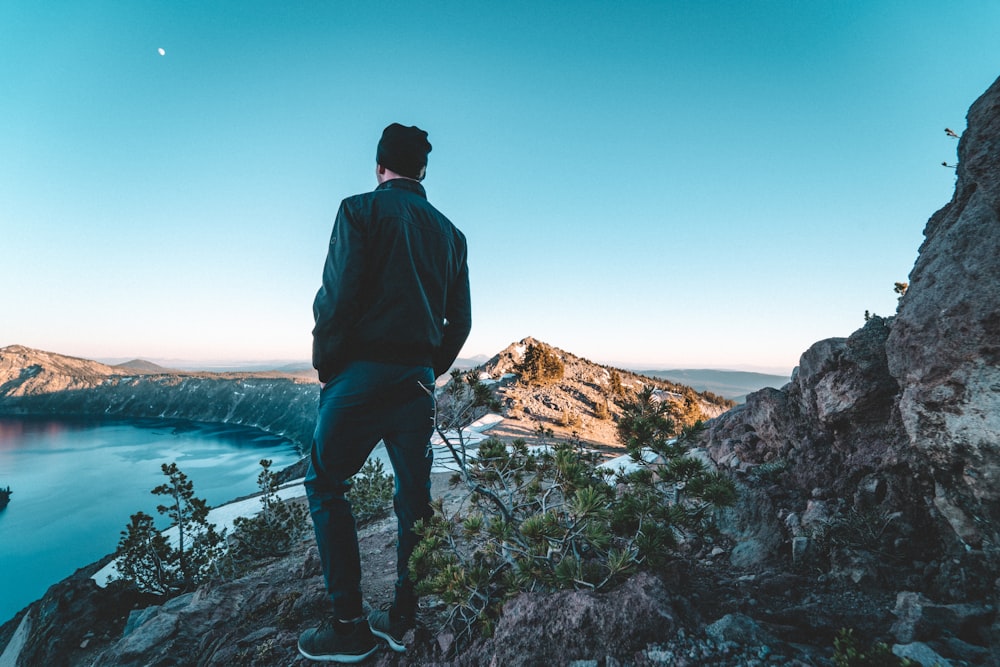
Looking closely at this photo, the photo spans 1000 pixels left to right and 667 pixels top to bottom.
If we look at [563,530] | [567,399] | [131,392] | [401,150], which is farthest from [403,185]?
[131,392]

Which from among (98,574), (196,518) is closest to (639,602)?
(196,518)

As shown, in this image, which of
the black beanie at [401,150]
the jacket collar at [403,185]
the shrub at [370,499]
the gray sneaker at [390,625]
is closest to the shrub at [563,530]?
the gray sneaker at [390,625]

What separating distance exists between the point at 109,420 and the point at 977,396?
8213cm

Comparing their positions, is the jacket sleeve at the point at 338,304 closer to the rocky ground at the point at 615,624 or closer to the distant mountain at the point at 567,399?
the rocky ground at the point at 615,624

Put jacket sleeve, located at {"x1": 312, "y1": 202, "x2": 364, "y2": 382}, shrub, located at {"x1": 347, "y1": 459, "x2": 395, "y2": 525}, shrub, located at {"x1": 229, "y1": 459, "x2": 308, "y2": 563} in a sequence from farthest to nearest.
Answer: shrub, located at {"x1": 347, "y1": 459, "x2": 395, "y2": 525}, shrub, located at {"x1": 229, "y1": 459, "x2": 308, "y2": 563}, jacket sleeve, located at {"x1": 312, "y1": 202, "x2": 364, "y2": 382}

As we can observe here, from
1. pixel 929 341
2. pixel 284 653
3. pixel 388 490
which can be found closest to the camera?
pixel 929 341

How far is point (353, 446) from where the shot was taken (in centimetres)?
175

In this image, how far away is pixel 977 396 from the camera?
1501 mm

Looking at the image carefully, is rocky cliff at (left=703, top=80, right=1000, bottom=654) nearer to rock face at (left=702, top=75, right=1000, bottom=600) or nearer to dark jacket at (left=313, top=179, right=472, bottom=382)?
rock face at (left=702, top=75, right=1000, bottom=600)

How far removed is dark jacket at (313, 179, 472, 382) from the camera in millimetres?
1716

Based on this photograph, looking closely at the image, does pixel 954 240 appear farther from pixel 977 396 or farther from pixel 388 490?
pixel 388 490

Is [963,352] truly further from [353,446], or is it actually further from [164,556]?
[164,556]

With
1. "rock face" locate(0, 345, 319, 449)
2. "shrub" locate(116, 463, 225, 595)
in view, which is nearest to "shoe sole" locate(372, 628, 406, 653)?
"shrub" locate(116, 463, 225, 595)

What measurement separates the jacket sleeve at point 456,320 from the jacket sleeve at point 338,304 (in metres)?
0.56
